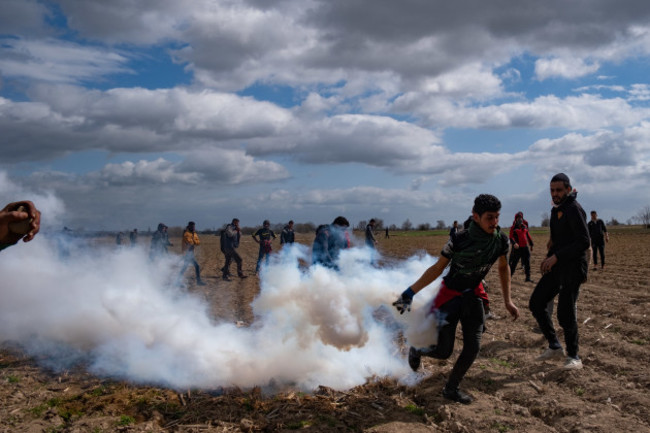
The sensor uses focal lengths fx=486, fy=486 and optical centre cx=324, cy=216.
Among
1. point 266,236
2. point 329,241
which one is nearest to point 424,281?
point 329,241

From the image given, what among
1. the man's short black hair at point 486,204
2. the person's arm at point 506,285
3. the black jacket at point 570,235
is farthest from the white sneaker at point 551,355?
the man's short black hair at point 486,204

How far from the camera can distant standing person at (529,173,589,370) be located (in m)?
5.95

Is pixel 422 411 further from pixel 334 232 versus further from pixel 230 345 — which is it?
pixel 334 232

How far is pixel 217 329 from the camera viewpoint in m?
7.06

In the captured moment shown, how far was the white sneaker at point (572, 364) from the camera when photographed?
19.2 feet

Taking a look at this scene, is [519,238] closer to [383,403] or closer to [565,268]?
[565,268]

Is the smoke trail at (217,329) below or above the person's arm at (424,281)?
below

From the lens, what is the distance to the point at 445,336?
504 cm

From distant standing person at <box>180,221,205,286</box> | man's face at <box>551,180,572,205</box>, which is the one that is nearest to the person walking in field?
man's face at <box>551,180,572,205</box>

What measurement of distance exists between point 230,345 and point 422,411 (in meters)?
2.64

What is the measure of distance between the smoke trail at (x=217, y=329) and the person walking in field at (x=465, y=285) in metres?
0.30

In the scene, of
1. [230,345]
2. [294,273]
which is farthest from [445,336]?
[230,345]

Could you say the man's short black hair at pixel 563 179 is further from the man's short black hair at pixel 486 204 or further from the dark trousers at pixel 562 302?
the man's short black hair at pixel 486 204

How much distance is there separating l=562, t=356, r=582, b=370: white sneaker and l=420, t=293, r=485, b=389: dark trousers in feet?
5.36
